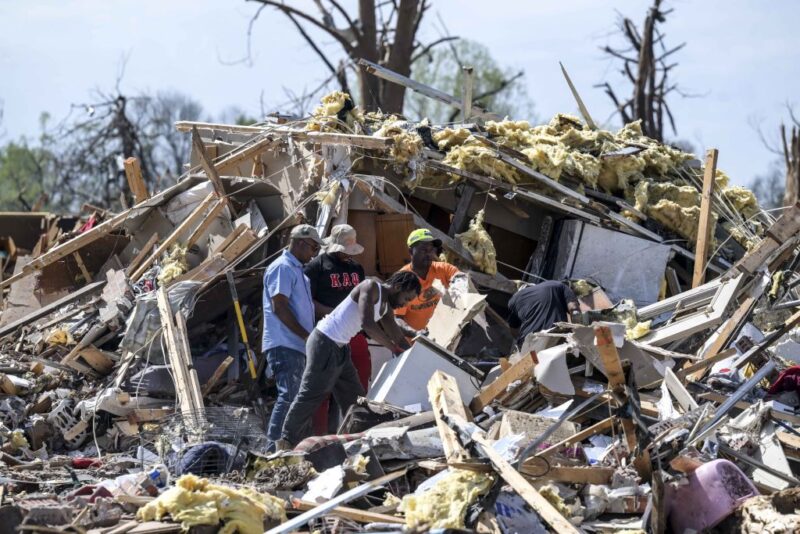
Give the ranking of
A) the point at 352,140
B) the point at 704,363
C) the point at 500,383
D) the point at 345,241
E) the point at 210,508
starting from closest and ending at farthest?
1. the point at 210,508
2. the point at 500,383
3. the point at 704,363
4. the point at 345,241
5. the point at 352,140

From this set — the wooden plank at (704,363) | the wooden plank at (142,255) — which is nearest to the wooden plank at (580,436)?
the wooden plank at (704,363)

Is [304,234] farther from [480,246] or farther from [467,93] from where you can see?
[467,93]

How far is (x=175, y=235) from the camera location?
11.1 meters

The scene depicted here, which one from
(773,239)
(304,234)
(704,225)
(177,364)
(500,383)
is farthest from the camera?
(704,225)

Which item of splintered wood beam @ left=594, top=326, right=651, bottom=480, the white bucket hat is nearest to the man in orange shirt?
the white bucket hat

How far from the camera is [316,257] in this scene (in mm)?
9305

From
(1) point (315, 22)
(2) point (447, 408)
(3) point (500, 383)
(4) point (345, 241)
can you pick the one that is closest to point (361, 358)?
(4) point (345, 241)

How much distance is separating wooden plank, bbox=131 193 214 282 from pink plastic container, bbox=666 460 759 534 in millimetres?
5965

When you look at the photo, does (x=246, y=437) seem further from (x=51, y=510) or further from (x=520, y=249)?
(x=520, y=249)

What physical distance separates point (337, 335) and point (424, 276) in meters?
1.87

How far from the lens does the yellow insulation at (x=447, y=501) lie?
19.4ft

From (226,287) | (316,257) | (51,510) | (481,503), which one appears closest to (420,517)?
(481,503)

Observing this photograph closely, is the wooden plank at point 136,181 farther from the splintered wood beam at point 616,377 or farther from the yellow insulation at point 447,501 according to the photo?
the splintered wood beam at point 616,377

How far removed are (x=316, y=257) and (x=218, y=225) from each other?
2.19 m
